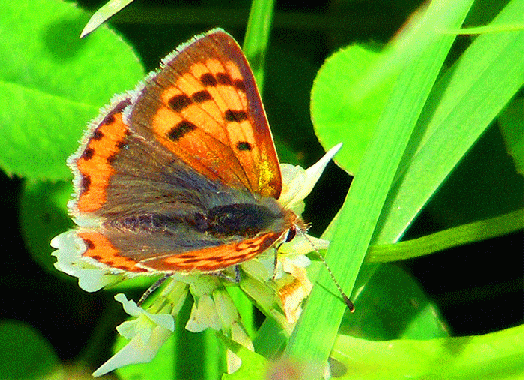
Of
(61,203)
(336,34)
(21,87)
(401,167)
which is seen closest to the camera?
(401,167)

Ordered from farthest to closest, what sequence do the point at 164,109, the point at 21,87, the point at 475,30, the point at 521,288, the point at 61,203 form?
the point at 521,288 → the point at 61,203 → the point at 21,87 → the point at 164,109 → the point at 475,30

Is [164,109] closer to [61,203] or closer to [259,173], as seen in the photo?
[259,173]

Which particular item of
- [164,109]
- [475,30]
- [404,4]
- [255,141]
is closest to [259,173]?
[255,141]

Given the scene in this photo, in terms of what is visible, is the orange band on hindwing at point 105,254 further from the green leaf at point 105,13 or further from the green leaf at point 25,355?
the green leaf at point 25,355

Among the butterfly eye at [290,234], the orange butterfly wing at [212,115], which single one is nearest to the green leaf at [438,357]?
the butterfly eye at [290,234]

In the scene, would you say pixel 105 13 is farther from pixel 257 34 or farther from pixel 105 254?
pixel 105 254

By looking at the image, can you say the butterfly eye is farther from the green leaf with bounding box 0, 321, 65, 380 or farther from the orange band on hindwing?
the green leaf with bounding box 0, 321, 65, 380

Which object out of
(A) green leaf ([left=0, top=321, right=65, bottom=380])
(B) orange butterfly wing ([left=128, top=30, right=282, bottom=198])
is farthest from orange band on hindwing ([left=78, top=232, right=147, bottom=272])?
(A) green leaf ([left=0, top=321, right=65, bottom=380])

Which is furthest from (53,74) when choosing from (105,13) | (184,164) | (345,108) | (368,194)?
(368,194)

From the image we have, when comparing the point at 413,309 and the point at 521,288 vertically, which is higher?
the point at 521,288
